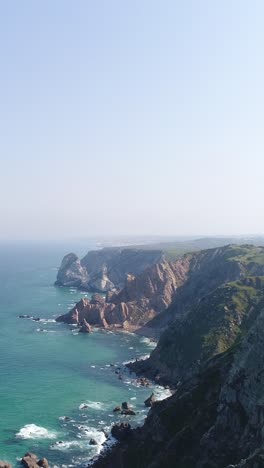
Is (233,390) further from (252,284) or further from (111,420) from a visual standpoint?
(252,284)

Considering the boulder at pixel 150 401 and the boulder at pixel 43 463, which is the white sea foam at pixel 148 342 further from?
the boulder at pixel 43 463

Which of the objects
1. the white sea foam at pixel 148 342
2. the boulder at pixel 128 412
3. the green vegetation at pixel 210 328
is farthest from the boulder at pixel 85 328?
the boulder at pixel 128 412

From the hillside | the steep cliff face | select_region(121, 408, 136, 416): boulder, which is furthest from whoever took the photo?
the steep cliff face

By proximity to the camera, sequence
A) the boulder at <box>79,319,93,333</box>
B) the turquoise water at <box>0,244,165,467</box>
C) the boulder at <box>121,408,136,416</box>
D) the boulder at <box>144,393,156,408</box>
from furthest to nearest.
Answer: the boulder at <box>79,319,93,333</box> → the boulder at <box>144,393,156,408</box> → the boulder at <box>121,408,136,416</box> → the turquoise water at <box>0,244,165,467</box>

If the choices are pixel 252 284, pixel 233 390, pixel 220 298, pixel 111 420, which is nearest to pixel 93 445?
pixel 111 420

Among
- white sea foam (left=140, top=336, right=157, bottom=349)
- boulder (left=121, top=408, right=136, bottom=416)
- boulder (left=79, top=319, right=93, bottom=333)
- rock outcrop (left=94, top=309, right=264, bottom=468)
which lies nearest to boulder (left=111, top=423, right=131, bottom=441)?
rock outcrop (left=94, top=309, right=264, bottom=468)

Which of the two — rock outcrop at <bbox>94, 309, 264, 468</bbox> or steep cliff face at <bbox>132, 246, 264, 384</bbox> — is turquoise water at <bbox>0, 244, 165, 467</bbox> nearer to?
rock outcrop at <bbox>94, 309, 264, 468</bbox>
